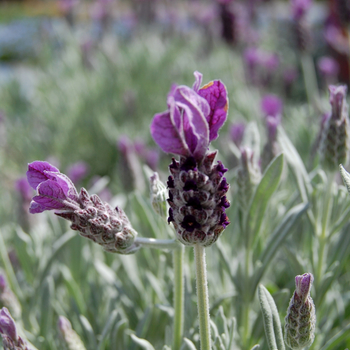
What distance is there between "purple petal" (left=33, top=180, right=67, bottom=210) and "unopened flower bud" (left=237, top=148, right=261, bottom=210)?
1.34ft

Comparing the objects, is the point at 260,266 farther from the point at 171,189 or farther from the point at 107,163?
the point at 107,163

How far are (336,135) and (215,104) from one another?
0.39 meters

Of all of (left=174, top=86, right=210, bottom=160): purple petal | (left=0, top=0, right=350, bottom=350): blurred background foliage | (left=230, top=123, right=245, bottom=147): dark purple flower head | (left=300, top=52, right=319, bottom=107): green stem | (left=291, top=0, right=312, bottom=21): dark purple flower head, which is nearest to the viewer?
(left=174, top=86, right=210, bottom=160): purple petal

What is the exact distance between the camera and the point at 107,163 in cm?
319

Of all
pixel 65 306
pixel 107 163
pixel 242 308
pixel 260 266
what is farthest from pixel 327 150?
pixel 107 163

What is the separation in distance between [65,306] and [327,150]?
805 mm

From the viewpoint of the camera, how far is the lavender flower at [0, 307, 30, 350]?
58 centimetres

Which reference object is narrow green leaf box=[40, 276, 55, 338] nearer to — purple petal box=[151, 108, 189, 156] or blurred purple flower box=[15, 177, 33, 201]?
blurred purple flower box=[15, 177, 33, 201]

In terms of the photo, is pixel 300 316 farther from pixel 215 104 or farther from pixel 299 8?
pixel 299 8

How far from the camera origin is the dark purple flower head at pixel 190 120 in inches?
17.4

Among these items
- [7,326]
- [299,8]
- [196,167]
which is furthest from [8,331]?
[299,8]

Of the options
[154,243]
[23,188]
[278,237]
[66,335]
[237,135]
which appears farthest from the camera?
[237,135]

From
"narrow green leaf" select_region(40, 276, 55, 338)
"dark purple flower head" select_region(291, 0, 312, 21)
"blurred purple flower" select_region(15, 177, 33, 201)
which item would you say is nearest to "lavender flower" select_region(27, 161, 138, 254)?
"narrow green leaf" select_region(40, 276, 55, 338)

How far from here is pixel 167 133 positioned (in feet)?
1.49
